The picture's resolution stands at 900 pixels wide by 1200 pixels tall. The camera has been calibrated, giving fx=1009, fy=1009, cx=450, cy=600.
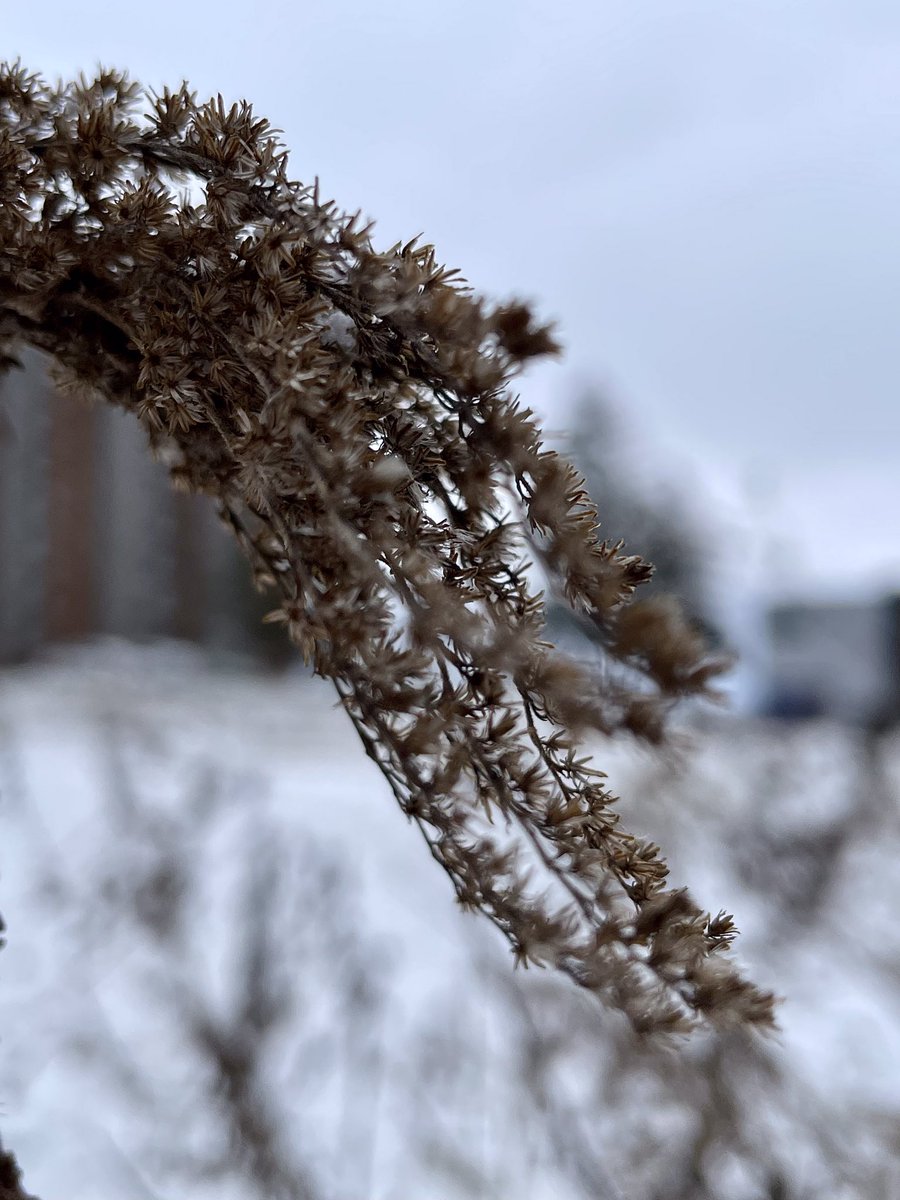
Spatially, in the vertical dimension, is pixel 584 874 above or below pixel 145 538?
below

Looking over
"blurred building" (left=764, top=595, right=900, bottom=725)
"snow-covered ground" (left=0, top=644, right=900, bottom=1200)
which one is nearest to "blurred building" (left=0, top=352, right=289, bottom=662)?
"blurred building" (left=764, top=595, right=900, bottom=725)

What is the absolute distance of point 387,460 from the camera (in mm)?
327

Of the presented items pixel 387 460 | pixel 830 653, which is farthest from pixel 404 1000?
pixel 830 653

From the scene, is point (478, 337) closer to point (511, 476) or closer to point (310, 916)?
point (511, 476)

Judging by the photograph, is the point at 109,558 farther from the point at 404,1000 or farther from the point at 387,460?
the point at 387,460

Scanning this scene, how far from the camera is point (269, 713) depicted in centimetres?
608

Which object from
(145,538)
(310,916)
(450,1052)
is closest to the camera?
(450,1052)

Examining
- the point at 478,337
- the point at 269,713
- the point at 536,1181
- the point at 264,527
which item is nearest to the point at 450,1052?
the point at 536,1181

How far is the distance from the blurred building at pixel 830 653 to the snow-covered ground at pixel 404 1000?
5.62m

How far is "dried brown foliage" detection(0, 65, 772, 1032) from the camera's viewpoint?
32cm

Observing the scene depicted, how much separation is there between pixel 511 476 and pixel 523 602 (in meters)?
0.05

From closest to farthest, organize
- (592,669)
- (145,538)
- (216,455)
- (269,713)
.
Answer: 1. (592,669)
2. (216,455)
3. (269,713)
4. (145,538)

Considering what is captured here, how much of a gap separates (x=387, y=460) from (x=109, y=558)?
399 inches

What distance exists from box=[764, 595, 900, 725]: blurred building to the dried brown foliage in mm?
7057
